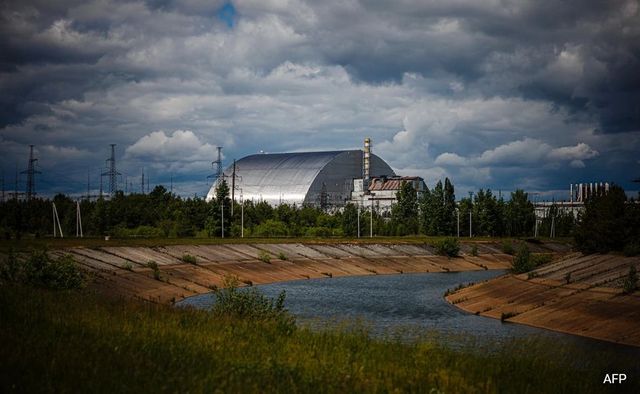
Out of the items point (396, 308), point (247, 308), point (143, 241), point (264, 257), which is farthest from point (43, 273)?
point (143, 241)

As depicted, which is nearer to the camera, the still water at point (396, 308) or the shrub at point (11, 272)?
the still water at point (396, 308)

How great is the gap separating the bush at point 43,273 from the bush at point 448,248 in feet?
278

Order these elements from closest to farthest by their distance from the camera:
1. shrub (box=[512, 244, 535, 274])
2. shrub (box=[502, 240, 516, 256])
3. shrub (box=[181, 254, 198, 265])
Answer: shrub (box=[512, 244, 535, 274]) < shrub (box=[181, 254, 198, 265]) < shrub (box=[502, 240, 516, 256])

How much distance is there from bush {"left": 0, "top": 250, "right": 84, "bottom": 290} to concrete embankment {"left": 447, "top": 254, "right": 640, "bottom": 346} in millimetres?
28947

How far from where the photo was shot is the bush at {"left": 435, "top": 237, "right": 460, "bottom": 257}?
124 m

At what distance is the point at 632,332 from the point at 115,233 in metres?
118

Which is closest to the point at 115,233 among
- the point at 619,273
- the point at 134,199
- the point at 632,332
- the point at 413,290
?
the point at 134,199

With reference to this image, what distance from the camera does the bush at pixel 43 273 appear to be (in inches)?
1706

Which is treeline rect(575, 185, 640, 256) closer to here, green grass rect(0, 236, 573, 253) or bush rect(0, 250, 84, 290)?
bush rect(0, 250, 84, 290)

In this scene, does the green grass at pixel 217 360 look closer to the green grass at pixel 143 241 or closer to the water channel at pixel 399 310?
the water channel at pixel 399 310

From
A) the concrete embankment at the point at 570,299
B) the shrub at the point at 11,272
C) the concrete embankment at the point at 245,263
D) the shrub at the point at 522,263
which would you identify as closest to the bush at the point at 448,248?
the concrete embankment at the point at 245,263

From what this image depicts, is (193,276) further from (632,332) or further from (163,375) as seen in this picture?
(163,375)

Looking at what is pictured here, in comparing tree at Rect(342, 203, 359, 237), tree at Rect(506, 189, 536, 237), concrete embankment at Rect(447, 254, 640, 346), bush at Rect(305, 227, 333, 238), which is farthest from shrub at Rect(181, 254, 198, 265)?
tree at Rect(506, 189, 536, 237)

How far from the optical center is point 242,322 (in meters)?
28.4
